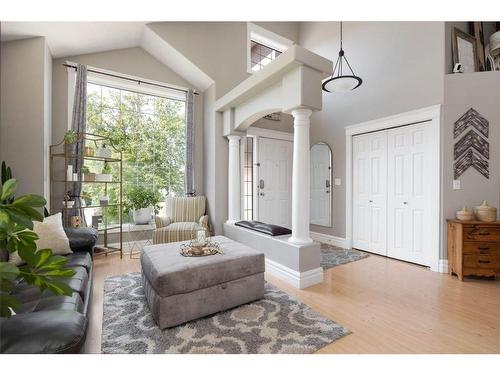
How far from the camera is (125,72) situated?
4137 millimetres

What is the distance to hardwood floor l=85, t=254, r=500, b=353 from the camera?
1.77 metres

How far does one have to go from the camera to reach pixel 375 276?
3.13 metres

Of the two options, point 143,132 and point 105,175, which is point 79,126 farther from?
point 143,132

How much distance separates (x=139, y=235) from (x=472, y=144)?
506cm

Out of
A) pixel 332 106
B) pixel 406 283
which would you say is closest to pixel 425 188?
pixel 406 283

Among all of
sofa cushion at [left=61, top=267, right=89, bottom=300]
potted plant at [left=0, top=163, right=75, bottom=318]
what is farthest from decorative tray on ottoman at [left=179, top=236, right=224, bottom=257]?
potted plant at [left=0, top=163, right=75, bottom=318]

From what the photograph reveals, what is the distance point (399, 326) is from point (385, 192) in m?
2.47

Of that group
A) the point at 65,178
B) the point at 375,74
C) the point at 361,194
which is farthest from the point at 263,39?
the point at 65,178

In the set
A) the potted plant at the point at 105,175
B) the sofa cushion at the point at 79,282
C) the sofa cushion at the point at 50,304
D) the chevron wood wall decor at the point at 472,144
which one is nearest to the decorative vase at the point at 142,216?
the potted plant at the point at 105,175

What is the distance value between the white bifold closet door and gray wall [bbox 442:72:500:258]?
0.24m

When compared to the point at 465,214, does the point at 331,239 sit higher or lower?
lower

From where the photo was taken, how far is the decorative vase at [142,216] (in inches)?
158

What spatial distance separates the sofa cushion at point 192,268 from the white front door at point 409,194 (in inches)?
102

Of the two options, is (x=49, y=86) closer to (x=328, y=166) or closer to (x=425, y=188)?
(x=328, y=166)
